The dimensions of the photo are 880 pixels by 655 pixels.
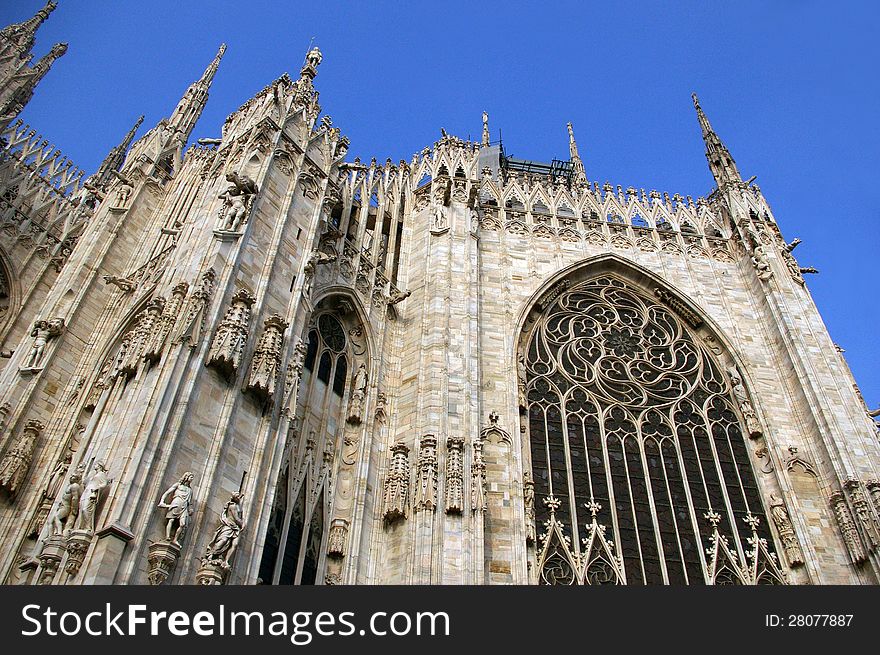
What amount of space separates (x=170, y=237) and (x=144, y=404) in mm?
6575

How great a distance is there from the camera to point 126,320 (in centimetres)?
1353

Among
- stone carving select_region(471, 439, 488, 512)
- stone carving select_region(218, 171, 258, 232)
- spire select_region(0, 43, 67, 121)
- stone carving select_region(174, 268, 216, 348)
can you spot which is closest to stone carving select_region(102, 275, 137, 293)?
stone carving select_region(218, 171, 258, 232)

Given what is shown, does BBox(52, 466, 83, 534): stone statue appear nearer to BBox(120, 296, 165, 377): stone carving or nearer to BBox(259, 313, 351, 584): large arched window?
BBox(120, 296, 165, 377): stone carving

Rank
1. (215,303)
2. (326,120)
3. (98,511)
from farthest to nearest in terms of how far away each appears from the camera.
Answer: (326,120) < (215,303) < (98,511)

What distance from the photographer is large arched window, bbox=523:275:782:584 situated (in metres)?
14.4

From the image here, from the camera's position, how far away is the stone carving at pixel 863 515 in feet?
45.7

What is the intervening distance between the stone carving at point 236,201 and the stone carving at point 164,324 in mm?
1667

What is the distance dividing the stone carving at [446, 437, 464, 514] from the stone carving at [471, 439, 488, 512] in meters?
0.22

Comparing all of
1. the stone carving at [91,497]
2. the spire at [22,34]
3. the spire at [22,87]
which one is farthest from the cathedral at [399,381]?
the spire at [22,34]

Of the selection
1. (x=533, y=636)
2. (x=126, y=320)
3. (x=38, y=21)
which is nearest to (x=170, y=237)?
(x=126, y=320)

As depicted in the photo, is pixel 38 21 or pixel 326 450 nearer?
pixel 326 450

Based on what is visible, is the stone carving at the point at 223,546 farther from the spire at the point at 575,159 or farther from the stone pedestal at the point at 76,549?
the spire at the point at 575,159

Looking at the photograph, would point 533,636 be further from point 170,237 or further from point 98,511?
point 170,237

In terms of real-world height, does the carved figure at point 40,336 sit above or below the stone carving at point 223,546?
above
